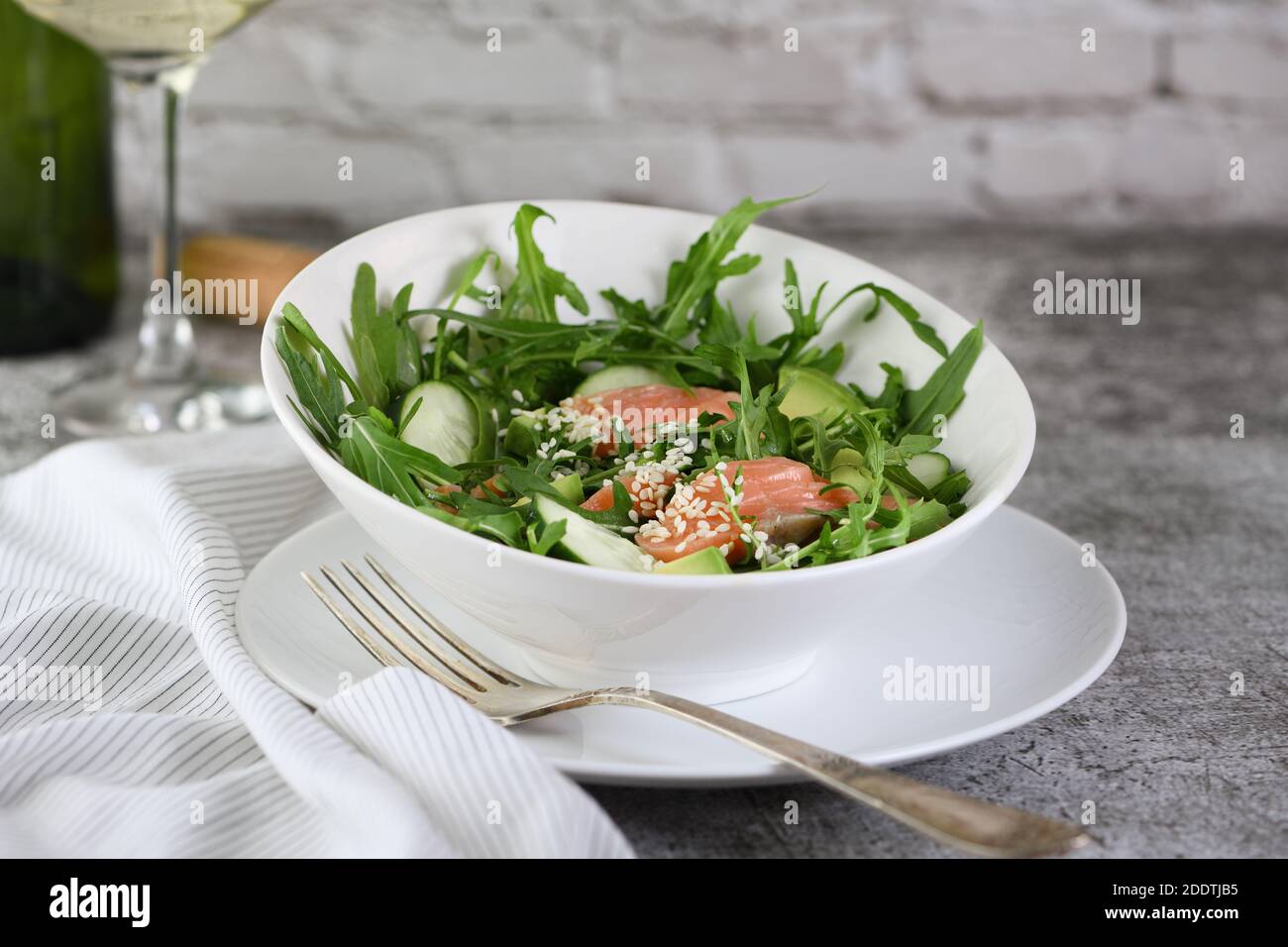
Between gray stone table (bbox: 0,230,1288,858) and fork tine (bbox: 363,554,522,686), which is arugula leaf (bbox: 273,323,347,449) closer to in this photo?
fork tine (bbox: 363,554,522,686)

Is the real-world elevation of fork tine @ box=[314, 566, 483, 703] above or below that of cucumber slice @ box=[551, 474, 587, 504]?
below

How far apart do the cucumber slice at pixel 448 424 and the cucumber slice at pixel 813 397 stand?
0.59 feet

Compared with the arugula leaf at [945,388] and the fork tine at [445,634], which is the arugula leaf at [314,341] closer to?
the fork tine at [445,634]

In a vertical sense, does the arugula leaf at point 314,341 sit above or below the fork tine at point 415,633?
above

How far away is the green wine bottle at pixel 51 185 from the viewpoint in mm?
1353

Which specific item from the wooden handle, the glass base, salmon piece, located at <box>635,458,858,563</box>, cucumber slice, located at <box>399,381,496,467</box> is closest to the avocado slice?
cucumber slice, located at <box>399,381,496,467</box>

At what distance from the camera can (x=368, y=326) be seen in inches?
33.6

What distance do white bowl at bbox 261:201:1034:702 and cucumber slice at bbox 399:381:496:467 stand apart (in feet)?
0.20

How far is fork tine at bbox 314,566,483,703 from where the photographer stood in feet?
2.29

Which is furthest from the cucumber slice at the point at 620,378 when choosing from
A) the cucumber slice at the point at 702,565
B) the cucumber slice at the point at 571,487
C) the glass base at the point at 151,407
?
the glass base at the point at 151,407

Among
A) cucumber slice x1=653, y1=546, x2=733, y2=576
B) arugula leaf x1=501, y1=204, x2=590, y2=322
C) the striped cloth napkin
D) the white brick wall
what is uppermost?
the white brick wall

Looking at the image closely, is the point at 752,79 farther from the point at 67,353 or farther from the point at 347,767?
the point at 347,767

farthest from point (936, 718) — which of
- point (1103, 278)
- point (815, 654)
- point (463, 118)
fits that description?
point (463, 118)

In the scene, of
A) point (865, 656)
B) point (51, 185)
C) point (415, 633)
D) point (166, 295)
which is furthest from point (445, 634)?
point (51, 185)
